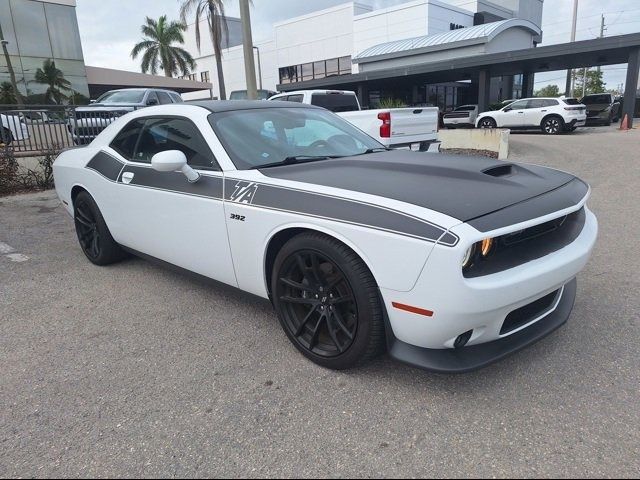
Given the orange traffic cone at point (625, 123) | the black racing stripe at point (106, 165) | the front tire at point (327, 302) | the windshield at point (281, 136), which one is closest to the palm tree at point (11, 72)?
the black racing stripe at point (106, 165)

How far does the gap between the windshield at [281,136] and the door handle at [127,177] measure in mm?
960

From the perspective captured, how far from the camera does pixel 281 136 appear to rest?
3588mm

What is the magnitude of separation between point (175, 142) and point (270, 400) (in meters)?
2.10

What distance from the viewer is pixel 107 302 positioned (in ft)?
12.9

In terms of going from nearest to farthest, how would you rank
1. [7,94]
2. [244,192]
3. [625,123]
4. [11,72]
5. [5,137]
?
[244,192]
[5,137]
[625,123]
[11,72]
[7,94]

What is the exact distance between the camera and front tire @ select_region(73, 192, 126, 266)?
4512mm

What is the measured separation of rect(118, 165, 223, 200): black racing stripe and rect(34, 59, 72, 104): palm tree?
1028 inches

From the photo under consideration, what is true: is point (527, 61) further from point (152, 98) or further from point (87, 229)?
point (87, 229)

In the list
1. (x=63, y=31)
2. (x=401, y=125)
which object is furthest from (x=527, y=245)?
(x=63, y=31)

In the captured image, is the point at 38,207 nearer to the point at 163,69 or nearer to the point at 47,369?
the point at 47,369

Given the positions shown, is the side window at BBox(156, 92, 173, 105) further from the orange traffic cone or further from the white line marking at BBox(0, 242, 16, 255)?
the orange traffic cone

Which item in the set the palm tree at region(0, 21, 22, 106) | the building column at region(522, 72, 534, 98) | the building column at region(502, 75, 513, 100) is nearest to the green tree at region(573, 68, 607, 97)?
the building column at region(502, 75, 513, 100)

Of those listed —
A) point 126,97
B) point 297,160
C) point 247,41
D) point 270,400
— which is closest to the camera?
point 270,400

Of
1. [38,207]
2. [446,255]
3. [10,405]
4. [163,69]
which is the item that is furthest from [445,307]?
[163,69]
